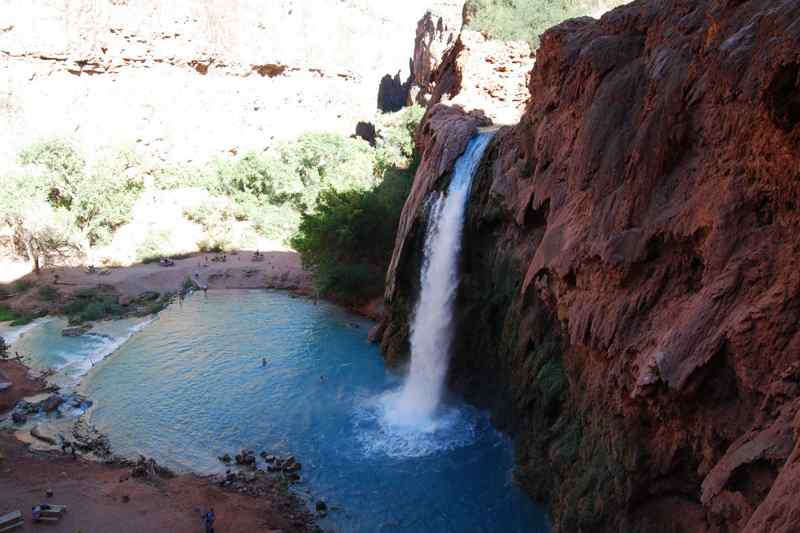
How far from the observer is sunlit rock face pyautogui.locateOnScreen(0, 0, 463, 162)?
40.5 m

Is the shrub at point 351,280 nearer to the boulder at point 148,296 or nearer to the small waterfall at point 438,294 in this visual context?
the small waterfall at point 438,294

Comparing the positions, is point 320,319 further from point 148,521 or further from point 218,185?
point 218,185

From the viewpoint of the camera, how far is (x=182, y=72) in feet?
154

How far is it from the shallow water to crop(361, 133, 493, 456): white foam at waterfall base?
22 centimetres

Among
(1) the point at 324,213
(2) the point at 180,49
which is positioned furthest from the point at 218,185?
(1) the point at 324,213

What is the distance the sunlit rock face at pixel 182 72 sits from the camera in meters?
40.5

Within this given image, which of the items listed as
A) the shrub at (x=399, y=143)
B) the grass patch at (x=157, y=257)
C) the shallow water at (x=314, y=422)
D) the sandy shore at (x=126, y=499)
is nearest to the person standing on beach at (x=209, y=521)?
the sandy shore at (x=126, y=499)

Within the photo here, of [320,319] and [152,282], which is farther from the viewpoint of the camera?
[152,282]

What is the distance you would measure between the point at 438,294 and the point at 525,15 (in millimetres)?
22514

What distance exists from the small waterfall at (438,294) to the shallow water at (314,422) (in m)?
0.86

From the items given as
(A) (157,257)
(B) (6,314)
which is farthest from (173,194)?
(B) (6,314)

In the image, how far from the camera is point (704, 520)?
8094 millimetres

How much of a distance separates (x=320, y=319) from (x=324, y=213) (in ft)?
18.8

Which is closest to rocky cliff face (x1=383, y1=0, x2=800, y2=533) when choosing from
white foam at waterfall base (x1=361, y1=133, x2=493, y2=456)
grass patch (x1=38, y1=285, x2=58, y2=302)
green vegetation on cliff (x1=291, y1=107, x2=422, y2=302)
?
white foam at waterfall base (x1=361, y1=133, x2=493, y2=456)
